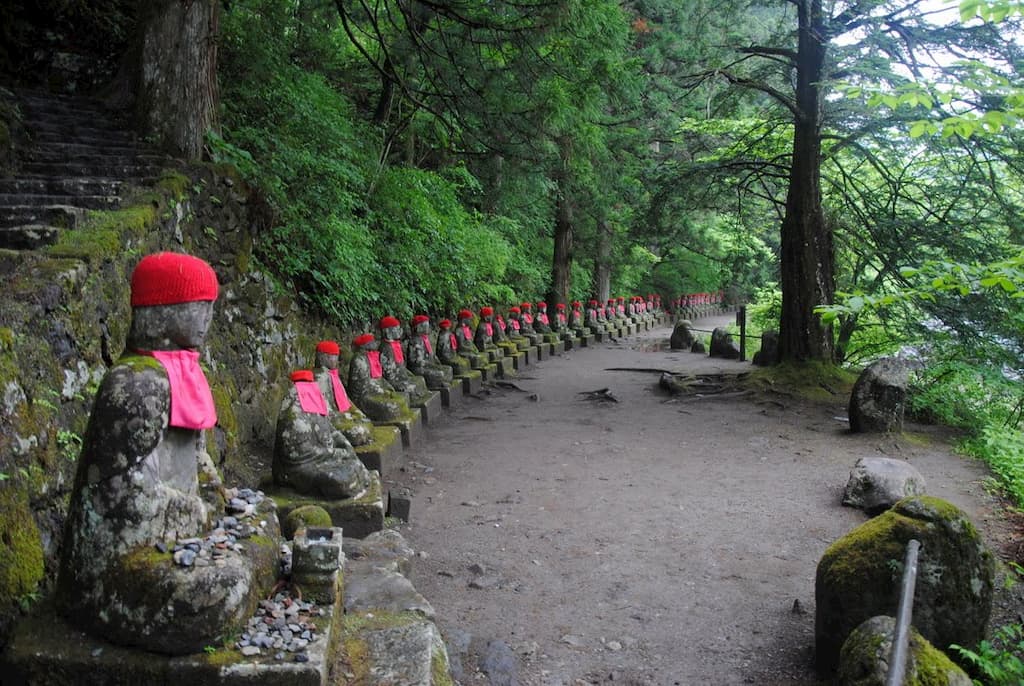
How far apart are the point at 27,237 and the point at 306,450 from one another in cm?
229

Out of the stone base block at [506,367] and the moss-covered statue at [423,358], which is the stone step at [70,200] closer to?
the moss-covered statue at [423,358]

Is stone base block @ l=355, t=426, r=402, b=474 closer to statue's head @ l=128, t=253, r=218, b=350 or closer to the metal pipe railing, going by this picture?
statue's head @ l=128, t=253, r=218, b=350

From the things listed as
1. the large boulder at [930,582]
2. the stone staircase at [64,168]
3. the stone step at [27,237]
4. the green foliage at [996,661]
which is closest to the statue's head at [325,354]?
the stone staircase at [64,168]

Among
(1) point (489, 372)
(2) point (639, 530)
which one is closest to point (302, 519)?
(2) point (639, 530)

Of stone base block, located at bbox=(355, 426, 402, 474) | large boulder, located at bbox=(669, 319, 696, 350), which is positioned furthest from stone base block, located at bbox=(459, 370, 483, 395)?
large boulder, located at bbox=(669, 319, 696, 350)

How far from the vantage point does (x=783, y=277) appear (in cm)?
1219

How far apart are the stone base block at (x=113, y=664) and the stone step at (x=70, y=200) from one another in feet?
12.8

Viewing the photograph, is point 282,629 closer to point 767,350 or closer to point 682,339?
point 767,350

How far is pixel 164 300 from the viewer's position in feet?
8.49

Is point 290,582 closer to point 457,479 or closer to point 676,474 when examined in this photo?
point 457,479

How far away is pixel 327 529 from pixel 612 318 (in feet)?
74.7

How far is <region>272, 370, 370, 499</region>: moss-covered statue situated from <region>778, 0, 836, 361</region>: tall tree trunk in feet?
30.5

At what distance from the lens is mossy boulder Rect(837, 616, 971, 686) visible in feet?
9.66

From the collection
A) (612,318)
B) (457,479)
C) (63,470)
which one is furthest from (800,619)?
(612,318)
